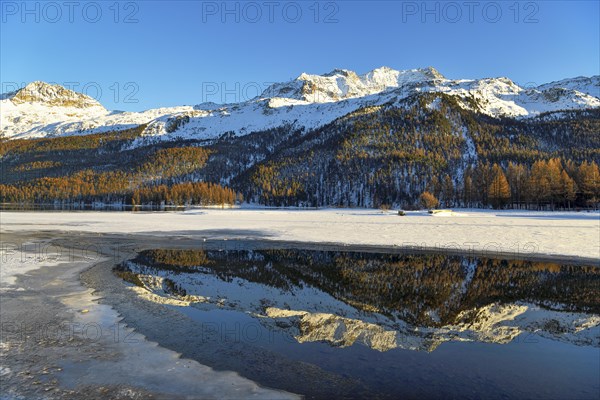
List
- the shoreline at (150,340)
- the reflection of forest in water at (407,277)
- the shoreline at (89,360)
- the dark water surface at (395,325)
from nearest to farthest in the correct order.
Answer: the shoreline at (89,360) < the shoreline at (150,340) < the dark water surface at (395,325) < the reflection of forest in water at (407,277)

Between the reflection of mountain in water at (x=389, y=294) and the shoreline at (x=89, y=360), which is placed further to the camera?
the reflection of mountain in water at (x=389, y=294)

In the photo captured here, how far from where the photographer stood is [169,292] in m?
16.6

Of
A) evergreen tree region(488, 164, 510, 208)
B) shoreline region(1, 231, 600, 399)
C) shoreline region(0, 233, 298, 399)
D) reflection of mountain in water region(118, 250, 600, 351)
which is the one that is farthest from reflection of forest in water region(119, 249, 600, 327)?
Answer: evergreen tree region(488, 164, 510, 208)

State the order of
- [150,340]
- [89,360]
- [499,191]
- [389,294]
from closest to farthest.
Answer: [89,360] < [150,340] < [389,294] < [499,191]

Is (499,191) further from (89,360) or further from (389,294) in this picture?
(89,360)

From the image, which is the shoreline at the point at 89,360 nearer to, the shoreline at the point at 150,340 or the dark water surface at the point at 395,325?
the shoreline at the point at 150,340

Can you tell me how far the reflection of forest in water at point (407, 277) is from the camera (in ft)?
50.8

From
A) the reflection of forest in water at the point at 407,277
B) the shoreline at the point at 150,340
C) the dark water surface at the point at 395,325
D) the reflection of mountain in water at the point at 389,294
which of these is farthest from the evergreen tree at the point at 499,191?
the dark water surface at the point at 395,325

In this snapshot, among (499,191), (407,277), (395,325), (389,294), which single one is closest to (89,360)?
(395,325)

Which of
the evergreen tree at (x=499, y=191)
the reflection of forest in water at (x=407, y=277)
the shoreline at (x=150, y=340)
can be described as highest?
the evergreen tree at (x=499, y=191)

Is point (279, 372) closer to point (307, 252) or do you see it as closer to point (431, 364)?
point (431, 364)

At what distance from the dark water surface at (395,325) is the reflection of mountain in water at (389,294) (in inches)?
2.5

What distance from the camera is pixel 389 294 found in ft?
55.4

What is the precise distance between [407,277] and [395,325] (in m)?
8.48
